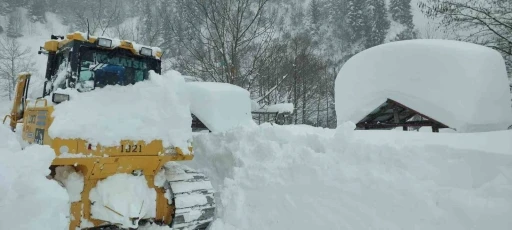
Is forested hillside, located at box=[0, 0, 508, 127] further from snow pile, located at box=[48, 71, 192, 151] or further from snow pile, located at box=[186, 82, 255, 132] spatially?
snow pile, located at box=[48, 71, 192, 151]

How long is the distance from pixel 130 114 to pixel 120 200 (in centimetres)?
107

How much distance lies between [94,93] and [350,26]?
62009 millimetres

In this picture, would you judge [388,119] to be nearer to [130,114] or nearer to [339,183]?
[339,183]

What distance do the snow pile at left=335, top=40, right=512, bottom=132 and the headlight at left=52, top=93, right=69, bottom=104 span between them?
22.2 feet

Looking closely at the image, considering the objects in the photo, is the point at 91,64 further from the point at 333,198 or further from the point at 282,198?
the point at 333,198

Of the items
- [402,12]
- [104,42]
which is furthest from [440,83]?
[402,12]

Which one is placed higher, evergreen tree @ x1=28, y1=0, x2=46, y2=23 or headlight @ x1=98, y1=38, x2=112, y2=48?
evergreen tree @ x1=28, y1=0, x2=46, y2=23

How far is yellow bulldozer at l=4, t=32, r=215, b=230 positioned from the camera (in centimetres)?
370

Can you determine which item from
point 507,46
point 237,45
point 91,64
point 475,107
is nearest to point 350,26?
point 507,46

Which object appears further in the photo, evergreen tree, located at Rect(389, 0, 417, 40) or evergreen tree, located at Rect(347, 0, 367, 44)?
evergreen tree, located at Rect(389, 0, 417, 40)

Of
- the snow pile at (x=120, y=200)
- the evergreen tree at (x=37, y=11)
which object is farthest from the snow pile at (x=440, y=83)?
the evergreen tree at (x=37, y=11)

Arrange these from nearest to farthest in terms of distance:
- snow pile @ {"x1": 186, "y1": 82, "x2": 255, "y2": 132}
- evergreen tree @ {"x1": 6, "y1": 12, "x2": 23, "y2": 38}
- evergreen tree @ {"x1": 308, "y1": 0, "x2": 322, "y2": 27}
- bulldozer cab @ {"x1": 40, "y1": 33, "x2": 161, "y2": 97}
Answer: bulldozer cab @ {"x1": 40, "y1": 33, "x2": 161, "y2": 97}
snow pile @ {"x1": 186, "y1": 82, "x2": 255, "y2": 132}
evergreen tree @ {"x1": 6, "y1": 12, "x2": 23, "y2": 38}
evergreen tree @ {"x1": 308, "y1": 0, "x2": 322, "y2": 27}

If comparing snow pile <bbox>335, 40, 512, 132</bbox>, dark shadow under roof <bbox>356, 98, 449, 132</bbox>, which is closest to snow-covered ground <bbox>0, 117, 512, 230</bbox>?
snow pile <bbox>335, 40, 512, 132</bbox>

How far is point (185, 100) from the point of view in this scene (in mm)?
4254
